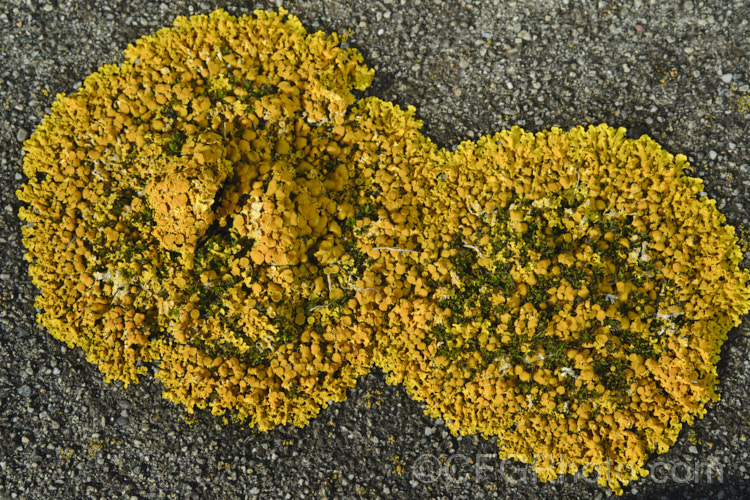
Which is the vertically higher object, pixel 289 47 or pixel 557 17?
pixel 557 17

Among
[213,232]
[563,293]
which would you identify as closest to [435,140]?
[563,293]

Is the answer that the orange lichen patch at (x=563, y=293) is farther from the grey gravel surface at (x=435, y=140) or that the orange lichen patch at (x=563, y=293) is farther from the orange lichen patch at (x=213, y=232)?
the orange lichen patch at (x=213, y=232)

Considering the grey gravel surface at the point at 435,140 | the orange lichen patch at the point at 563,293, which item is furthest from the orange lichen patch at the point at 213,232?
the orange lichen patch at the point at 563,293

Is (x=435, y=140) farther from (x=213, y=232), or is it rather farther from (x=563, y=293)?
(x=213, y=232)

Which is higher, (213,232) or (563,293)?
(563,293)

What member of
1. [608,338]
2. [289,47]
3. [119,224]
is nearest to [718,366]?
[608,338]

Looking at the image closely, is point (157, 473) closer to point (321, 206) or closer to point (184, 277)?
point (184, 277)

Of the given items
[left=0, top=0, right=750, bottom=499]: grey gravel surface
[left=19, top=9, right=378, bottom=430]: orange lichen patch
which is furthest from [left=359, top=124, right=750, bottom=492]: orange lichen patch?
[left=19, top=9, right=378, bottom=430]: orange lichen patch
